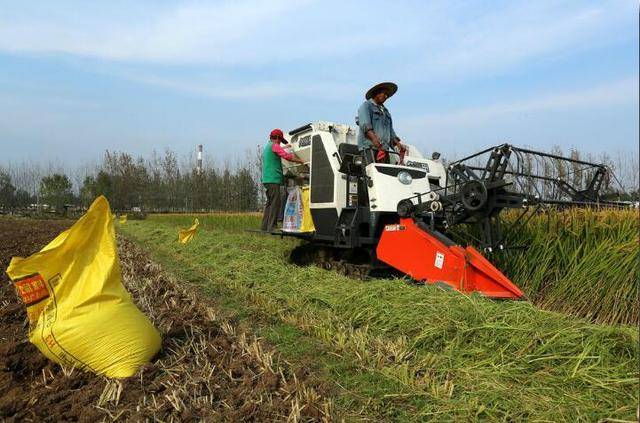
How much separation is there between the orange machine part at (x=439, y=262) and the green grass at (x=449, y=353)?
0.93 ft

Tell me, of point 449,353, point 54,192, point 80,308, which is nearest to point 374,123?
point 449,353

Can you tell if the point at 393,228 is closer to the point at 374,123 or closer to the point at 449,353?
the point at 374,123

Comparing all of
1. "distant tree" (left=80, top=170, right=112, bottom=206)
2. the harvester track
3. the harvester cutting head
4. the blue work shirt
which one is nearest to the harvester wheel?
the harvester cutting head

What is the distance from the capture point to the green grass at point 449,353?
249 centimetres

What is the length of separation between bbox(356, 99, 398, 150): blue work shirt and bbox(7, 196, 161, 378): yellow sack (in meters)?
3.73

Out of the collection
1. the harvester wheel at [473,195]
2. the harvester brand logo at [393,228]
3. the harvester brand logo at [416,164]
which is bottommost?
the harvester brand logo at [393,228]

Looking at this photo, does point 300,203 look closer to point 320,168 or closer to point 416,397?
point 320,168

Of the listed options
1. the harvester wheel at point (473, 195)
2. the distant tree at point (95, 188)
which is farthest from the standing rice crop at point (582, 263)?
the distant tree at point (95, 188)

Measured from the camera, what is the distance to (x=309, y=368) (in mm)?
3008

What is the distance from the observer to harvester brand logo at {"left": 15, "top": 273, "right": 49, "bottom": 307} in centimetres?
283

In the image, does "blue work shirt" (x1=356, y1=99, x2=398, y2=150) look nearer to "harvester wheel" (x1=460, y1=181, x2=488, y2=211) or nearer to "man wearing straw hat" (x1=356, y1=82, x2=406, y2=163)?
"man wearing straw hat" (x1=356, y1=82, x2=406, y2=163)

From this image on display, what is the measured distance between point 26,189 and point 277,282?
43734mm

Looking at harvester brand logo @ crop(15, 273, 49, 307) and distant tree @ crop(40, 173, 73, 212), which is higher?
distant tree @ crop(40, 173, 73, 212)

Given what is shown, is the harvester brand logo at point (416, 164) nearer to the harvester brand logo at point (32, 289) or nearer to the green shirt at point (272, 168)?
the green shirt at point (272, 168)
